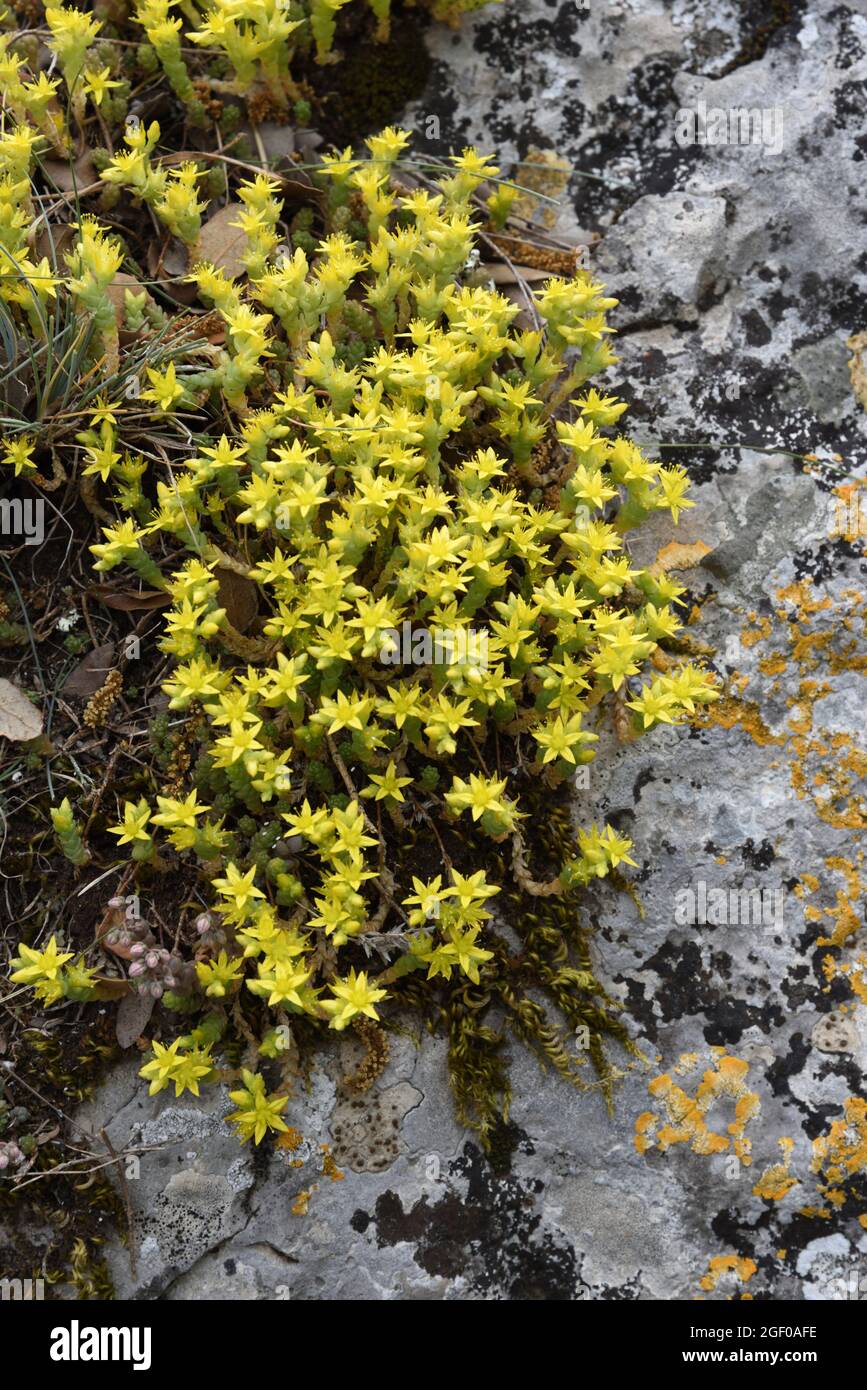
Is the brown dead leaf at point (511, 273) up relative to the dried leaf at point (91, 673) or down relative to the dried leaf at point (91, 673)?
up

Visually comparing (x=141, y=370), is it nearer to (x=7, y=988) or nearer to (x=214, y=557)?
(x=214, y=557)

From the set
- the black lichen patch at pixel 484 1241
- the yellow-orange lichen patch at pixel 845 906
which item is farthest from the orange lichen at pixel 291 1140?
the yellow-orange lichen patch at pixel 845 906

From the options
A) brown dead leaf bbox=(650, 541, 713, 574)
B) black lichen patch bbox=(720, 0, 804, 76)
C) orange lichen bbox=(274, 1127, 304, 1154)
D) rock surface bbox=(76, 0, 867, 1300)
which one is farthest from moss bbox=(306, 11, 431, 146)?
orange lichen bbox=(274, 1127, 304, 1154)

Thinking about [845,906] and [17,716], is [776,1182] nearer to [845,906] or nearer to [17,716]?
[845,906]

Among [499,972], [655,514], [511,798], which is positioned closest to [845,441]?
[655,514]

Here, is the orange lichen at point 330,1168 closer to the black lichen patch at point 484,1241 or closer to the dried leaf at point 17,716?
the black lichen patch at point 484,1241

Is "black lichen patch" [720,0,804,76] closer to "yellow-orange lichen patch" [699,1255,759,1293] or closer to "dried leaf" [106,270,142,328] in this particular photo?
"dried leaf" [106,270,142,328]

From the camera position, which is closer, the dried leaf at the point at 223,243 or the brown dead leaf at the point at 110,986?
the brown dead leaf at the point at 110,986
